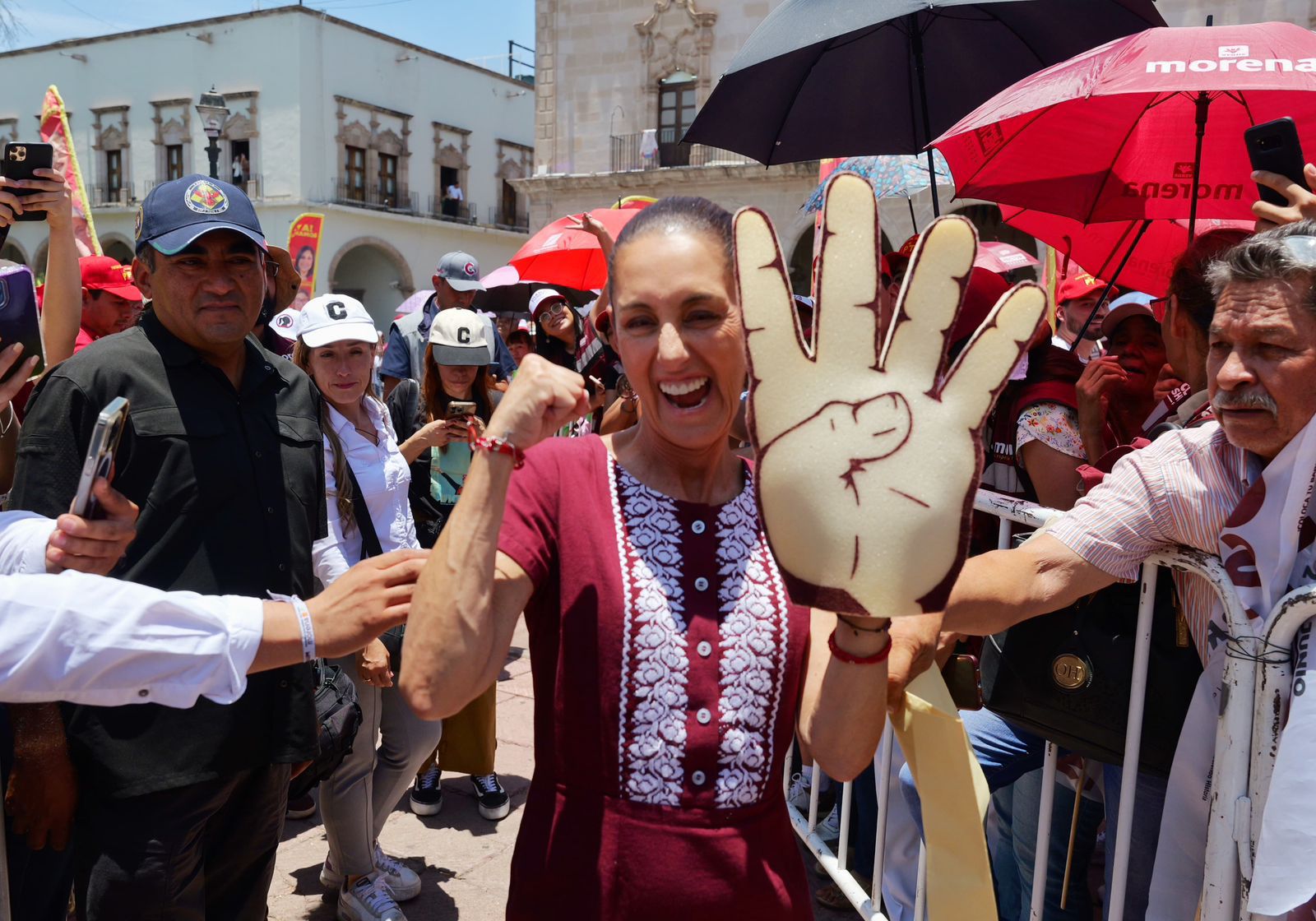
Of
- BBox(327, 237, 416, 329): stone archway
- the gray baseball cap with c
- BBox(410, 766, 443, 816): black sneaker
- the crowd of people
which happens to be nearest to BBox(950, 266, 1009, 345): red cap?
the crowd of people

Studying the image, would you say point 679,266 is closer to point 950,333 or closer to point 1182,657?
point 950,333

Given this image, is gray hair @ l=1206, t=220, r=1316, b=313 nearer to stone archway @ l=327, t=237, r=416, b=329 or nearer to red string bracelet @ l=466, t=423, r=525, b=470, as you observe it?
red string bracelet @ l=466, t=423, r=525, b=470

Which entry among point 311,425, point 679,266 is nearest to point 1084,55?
point 679,266

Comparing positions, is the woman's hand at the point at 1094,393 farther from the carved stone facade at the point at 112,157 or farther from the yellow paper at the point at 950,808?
the carved stone facade at the point at 112,157

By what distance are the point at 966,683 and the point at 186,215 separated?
76.7 inches

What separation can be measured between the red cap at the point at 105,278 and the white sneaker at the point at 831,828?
3.35 meters

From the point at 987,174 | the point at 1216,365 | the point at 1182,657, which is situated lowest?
the point at 1182,657

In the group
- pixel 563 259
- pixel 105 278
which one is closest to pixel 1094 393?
pixel 105 278

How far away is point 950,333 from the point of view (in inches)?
48.9

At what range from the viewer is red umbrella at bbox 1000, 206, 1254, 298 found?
4.48 metres

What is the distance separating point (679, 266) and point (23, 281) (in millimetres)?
1292

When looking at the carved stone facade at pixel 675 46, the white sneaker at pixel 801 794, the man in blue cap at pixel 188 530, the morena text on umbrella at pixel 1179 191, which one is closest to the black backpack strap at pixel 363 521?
the man in blue cap at pixel 188 530

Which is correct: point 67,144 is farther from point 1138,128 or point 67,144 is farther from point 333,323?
point 1138,128

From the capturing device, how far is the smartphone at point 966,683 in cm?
178
